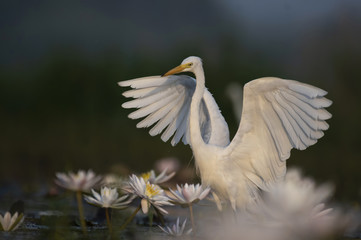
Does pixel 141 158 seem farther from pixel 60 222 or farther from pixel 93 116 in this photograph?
pixel 60 222

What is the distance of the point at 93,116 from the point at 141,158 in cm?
182

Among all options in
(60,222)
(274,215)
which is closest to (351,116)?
(60,222)

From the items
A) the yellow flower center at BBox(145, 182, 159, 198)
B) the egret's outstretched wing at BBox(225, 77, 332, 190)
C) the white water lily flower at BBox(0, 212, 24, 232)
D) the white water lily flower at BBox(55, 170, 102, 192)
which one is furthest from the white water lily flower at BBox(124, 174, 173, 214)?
the egret's outstretched wing at BBox(225, 77, 332, 190)

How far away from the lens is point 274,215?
4.19ft

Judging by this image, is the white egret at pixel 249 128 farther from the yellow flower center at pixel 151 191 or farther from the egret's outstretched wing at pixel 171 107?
the yellow flower center at pixel 151 191

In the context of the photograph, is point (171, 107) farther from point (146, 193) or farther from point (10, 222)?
point (10, 222)

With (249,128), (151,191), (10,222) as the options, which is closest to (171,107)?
(249,128)

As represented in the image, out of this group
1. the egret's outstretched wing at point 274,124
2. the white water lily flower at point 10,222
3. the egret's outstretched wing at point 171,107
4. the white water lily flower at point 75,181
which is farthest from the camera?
the egret's outstretched wing at point 171,107

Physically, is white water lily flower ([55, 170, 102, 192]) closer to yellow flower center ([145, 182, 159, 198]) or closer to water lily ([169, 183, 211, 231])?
yellow flower center ([145, 182, 159, 198])

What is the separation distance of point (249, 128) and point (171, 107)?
0.75m

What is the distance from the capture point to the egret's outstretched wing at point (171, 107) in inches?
128

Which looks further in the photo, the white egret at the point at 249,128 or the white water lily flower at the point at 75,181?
the white egret at the point at 249,128

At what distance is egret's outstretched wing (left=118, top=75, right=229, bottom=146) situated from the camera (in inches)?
128

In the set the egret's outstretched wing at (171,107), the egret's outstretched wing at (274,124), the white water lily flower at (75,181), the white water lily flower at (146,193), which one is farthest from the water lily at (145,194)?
the egret's outstretched wing at (171,107)
